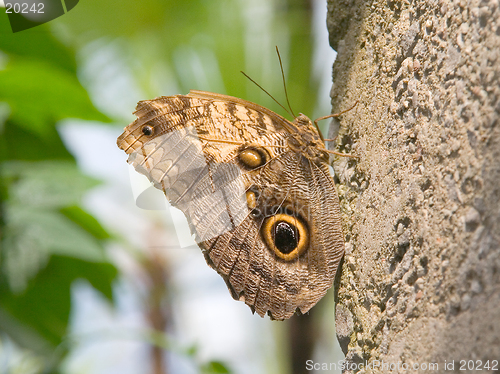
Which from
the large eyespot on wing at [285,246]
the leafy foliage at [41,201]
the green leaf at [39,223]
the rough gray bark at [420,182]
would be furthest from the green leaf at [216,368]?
the rough gray bark at [420,182]

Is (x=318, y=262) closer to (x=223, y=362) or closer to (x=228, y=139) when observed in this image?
(x=228, y=139)

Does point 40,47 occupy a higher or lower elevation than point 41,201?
higher

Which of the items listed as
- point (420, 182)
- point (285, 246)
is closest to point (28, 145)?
point (285, 246)

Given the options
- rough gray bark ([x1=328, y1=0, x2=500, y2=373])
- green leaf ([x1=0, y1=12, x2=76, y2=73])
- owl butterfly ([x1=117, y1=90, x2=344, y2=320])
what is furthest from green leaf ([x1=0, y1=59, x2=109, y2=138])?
rough gray bark ([x1=328, y1=0, x2=500, y2=373])

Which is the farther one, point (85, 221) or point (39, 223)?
point (85, 221)

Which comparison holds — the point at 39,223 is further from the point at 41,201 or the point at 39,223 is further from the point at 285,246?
the point at 285,246

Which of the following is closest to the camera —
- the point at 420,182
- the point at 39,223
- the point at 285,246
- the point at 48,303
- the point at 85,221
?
the point at 420,182

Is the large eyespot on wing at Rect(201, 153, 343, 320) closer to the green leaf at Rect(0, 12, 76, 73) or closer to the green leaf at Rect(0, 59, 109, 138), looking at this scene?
the green leaf at Rect(0, 59, 109, 138)

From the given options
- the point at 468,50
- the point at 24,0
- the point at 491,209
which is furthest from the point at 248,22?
the point at 491,209
